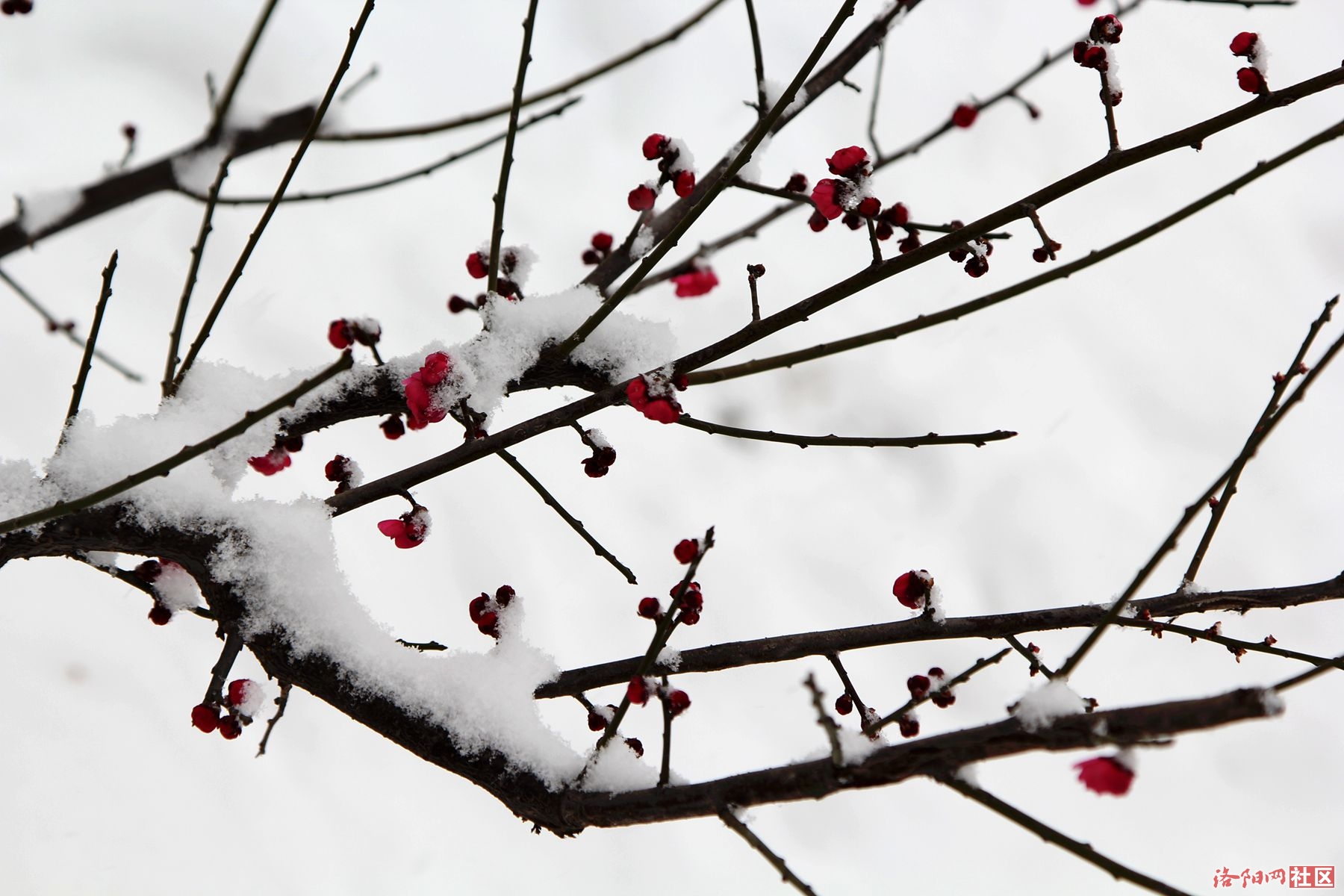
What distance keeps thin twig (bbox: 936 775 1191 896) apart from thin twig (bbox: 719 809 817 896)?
0.59ft

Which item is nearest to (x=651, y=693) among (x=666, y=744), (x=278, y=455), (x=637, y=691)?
(x=637, y=691)

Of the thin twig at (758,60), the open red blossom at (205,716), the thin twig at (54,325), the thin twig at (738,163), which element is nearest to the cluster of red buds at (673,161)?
the thin twig at (758,60)

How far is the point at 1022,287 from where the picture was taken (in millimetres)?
841

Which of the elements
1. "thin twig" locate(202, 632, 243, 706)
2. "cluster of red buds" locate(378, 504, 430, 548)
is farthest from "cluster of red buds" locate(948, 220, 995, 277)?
"thin twig" locate(202, 632, 243, 706)

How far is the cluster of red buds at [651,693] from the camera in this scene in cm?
115

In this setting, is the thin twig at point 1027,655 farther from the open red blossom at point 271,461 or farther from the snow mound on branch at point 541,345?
the open red blossom at point 271,461

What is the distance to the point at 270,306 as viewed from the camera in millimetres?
2838

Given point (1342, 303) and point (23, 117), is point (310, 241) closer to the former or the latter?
point (23, 117)

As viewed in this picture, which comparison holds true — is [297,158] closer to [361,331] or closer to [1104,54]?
[361,331]

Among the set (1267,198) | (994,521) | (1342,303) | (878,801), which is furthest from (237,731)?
(1342,303)

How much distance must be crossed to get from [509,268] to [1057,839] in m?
1.35

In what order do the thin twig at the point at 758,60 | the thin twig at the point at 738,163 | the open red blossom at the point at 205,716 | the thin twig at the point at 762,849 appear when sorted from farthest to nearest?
the thin twig at the point at 758,60, the open red blossom at the point at 205,716, the thin twig at the point at 738,163, the thin twig at the point at 762,849

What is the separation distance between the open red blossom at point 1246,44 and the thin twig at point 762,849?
1.25 m

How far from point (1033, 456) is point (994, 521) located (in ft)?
0.93
